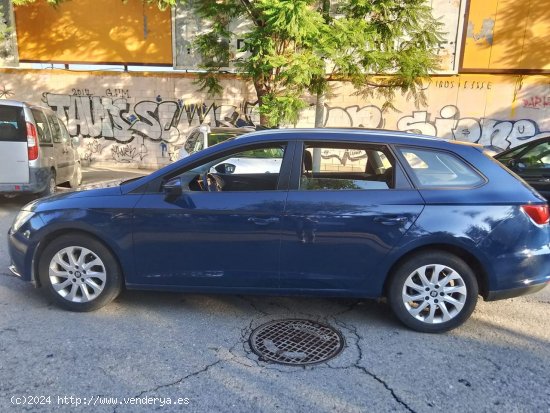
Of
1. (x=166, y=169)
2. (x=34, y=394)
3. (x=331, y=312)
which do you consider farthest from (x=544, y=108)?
(x=34, y=394)

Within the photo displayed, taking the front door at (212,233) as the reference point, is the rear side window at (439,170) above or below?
above

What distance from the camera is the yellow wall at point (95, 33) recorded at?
13508 millimetres

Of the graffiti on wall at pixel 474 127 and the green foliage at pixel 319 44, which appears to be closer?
the green foliage at pixel 319 44

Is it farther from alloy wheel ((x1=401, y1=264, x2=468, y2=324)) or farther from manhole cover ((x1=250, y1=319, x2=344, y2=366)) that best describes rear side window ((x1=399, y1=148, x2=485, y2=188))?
manhole cover ((x1=250, y1=319, x2=344, y2=366))

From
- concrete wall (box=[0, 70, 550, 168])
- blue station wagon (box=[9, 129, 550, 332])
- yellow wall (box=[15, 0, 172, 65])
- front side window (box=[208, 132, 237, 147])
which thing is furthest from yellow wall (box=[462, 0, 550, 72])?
blue station wagon (box=[9, 129, 550, 332])

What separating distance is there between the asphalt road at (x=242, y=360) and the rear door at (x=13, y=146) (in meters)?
3.58

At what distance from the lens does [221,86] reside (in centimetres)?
1264

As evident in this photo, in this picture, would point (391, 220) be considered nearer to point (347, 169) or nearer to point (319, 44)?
point (347, 169)

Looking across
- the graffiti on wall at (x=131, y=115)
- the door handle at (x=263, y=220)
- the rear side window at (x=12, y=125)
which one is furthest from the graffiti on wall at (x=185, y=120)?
the door handle at (x=263, y=220)

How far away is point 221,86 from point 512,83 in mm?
7955

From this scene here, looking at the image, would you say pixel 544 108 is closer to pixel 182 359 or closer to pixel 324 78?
pixel 324 78

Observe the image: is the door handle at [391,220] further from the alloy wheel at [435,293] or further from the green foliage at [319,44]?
the green foliage at [319,44]

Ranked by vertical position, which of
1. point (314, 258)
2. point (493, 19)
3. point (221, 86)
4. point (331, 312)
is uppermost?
point (493, 19)

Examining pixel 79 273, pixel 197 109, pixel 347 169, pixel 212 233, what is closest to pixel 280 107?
pixel 197 109
